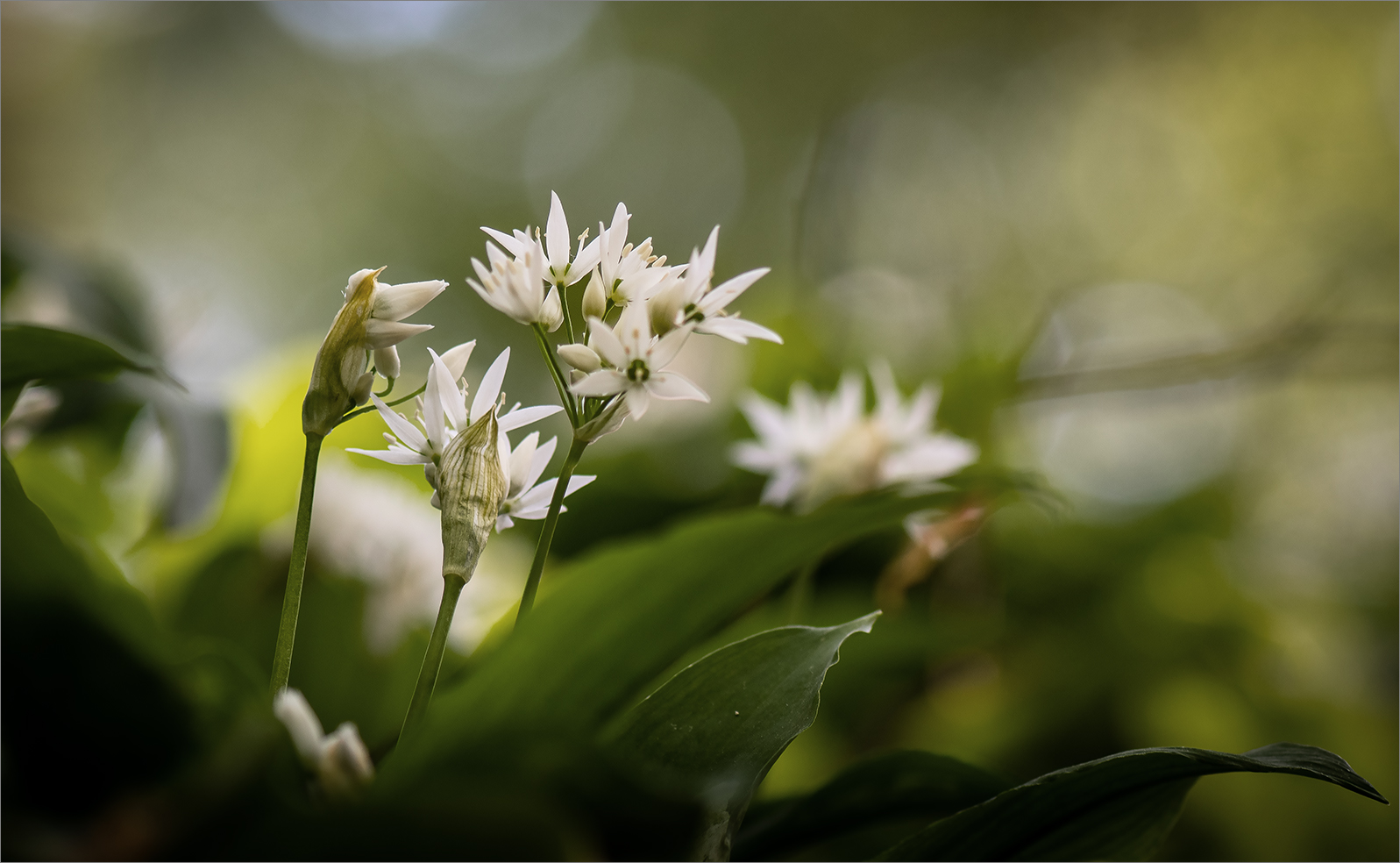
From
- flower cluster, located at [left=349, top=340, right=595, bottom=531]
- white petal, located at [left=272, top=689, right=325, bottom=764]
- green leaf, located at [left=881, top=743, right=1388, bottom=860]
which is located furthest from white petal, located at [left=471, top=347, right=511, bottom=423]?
green leaf, located at [left=881, top=743, right=1388, bottom=860]

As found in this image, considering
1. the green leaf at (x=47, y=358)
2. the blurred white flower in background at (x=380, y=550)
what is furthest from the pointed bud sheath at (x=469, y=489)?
the blurred white flower in background at (x=380, y=550)

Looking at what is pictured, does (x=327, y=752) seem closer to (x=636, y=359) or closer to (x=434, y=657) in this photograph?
(x=434, y=657)

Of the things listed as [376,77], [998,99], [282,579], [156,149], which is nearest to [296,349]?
[282,579]

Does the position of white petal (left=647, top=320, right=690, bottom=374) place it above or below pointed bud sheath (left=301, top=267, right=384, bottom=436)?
below

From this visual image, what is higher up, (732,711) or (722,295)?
(722,295)

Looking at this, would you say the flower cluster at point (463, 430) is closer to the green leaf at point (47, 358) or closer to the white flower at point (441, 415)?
the white flower at point (441, 415)

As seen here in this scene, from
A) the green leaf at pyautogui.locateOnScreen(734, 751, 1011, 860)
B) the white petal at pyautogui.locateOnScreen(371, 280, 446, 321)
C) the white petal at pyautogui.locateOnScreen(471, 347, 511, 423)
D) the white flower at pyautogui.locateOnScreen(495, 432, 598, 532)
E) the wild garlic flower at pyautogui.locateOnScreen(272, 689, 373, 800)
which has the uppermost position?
the white petal at pyautogui.locateOnScreen(371, 280, 446, 321)

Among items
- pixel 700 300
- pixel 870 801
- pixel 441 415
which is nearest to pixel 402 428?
pixel 441 415

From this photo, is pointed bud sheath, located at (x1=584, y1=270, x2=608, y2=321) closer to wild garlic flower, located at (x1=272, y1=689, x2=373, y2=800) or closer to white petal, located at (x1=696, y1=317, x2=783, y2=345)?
white petal, located at (x1=696, y1=317, x2=783, y2=345)
